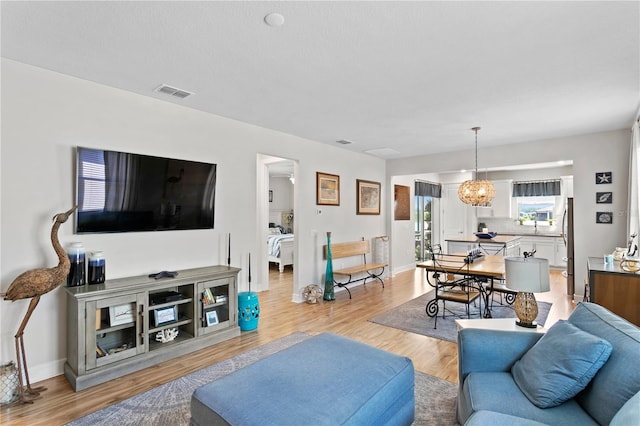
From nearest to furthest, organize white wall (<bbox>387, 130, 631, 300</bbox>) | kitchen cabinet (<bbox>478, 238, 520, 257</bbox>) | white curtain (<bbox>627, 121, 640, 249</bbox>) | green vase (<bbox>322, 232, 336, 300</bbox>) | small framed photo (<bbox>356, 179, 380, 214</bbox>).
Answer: white curtain (<bbox>627, 121, 640, 249</bbox>) → white wall (<bbox>387, 130, 631, 300</bbox>) → green vase (<bbox>322, 232, 336, 300</bbox>) → small framed photo (<bbox>356, 179, 380, 214</bbox>) → kitchen cabinet (<bbox>478, 238, 520, 257</bbox>)

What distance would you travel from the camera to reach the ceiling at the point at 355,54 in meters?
2.01

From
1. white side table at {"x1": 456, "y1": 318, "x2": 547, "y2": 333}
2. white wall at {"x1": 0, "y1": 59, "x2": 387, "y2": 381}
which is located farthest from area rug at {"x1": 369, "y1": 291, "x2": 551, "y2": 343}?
white wall at {"x1": 0, "y1": 59, "x2": 387, "y2": 381}

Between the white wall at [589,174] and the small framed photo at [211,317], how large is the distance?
515cm

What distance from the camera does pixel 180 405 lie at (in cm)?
242

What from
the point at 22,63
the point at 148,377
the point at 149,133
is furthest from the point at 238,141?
the point at 148,377

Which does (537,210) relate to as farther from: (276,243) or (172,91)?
(172,91)

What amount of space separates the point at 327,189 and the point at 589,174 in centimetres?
393

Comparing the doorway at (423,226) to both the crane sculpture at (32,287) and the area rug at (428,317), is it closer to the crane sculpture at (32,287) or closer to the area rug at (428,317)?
the area rug at (428,317)

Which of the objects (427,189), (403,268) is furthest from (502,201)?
(403,268)

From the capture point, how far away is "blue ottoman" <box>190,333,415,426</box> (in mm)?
1540

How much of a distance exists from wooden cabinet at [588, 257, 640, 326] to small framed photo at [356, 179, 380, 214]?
3806 mm

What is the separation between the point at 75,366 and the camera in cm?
266

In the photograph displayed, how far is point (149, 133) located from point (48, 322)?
6.36 ft

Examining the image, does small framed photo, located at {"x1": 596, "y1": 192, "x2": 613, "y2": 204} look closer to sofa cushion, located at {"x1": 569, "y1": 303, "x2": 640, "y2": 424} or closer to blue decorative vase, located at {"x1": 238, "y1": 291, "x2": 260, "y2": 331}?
sofa cushion, located at {"x1": 569, "y1": 303, "x2": 640, "y2": 424}
